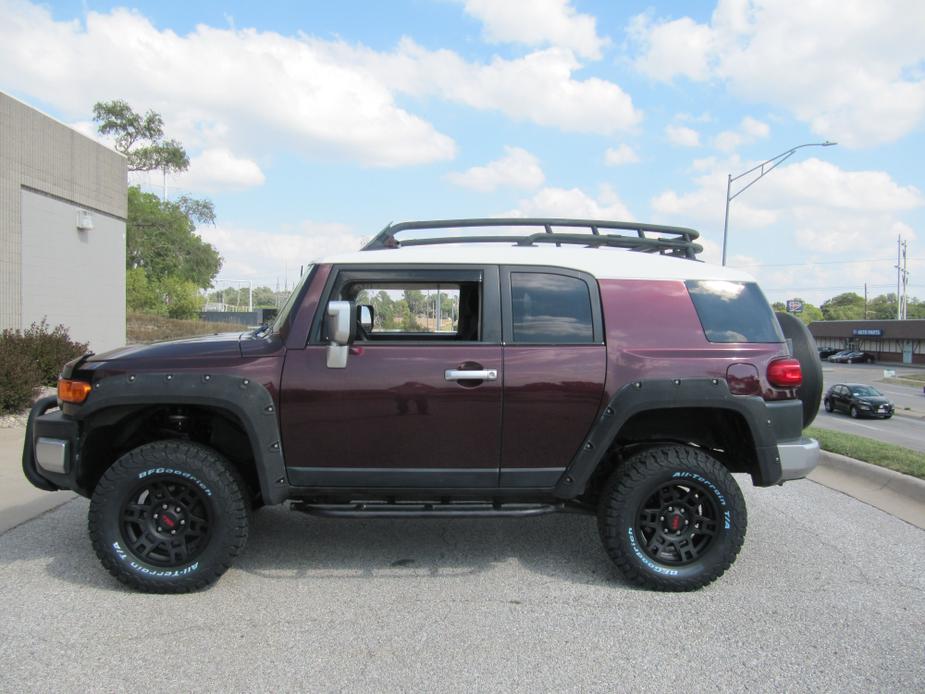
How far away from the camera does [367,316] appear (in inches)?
191

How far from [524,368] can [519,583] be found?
1257 millimetres

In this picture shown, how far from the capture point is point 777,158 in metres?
19.5

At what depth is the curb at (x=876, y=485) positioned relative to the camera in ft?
18.1

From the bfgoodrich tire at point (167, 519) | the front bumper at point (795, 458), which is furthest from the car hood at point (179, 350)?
the front bumper at point (795, 458)

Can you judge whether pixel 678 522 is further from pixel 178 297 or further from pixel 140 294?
pixel 178 297

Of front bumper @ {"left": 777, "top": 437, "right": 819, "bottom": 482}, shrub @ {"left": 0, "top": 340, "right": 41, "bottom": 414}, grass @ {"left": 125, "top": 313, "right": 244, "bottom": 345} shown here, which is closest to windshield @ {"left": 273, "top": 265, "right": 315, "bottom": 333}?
front bumper @ {"left": 777, "top": 437, "right": 819, "bottom": 482}

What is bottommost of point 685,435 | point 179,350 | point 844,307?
point 685,435

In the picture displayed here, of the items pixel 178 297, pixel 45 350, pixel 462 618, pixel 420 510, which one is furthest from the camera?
pixel 178 297

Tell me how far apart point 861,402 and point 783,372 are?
100ft

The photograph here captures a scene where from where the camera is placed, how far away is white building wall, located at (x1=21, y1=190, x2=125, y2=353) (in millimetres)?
13773

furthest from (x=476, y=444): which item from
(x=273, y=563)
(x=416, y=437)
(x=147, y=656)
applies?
(x=147, y=656)

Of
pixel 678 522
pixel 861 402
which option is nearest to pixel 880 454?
pixel 678 522

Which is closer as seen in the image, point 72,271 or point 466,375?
point 466,375

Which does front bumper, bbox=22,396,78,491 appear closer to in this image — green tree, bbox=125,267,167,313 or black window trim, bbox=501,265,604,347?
black window trim, bbox=501,265,604,347
